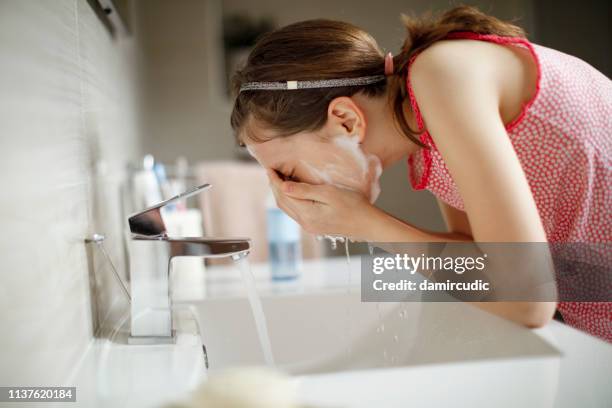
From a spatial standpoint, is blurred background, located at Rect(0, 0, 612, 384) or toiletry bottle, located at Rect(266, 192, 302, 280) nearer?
blurred background, located at Rect(0, 0, 612, 384)

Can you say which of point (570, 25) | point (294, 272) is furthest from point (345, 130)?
point (570, 25)

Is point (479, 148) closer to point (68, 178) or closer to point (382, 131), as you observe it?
point (382, 131)

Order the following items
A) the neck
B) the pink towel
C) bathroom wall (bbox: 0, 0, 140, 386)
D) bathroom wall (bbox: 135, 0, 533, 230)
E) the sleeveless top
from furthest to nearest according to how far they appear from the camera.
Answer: bathroom wall (bbox: 135, 0, 533, 230) < the pink towel < the neck < the sleeveless top < bathroom wall (bbox: 0, 0, 140, 386)

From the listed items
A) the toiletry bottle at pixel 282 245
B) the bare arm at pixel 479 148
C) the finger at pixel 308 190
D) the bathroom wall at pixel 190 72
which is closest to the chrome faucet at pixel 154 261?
the finger at pixel 308 190

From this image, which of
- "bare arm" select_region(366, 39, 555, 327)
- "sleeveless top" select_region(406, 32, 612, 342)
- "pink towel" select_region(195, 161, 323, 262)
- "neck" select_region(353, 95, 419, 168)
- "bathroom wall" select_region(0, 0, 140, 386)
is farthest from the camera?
"pink towel" select_region(195, 161, 323, 262)

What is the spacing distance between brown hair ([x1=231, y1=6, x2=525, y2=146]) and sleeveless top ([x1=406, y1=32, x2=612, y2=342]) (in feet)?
0.13

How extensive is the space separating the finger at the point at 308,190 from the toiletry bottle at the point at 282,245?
316mm

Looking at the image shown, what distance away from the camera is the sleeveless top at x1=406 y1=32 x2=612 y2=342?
63 cm

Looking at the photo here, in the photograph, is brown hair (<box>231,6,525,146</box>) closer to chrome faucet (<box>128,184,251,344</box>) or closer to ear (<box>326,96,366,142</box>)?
ear (<box>326,96,366,142</box>)

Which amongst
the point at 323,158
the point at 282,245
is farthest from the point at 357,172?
the point at 282,245

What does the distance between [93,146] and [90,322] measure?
23 cm

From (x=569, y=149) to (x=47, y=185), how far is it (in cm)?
54

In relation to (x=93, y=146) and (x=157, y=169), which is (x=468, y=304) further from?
(x=157, y=169)

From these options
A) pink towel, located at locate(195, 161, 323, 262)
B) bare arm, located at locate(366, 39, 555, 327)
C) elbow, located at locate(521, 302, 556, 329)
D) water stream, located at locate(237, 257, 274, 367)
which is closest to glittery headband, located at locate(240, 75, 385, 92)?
bare arm, located at locate(366, 39, 555, 327)
